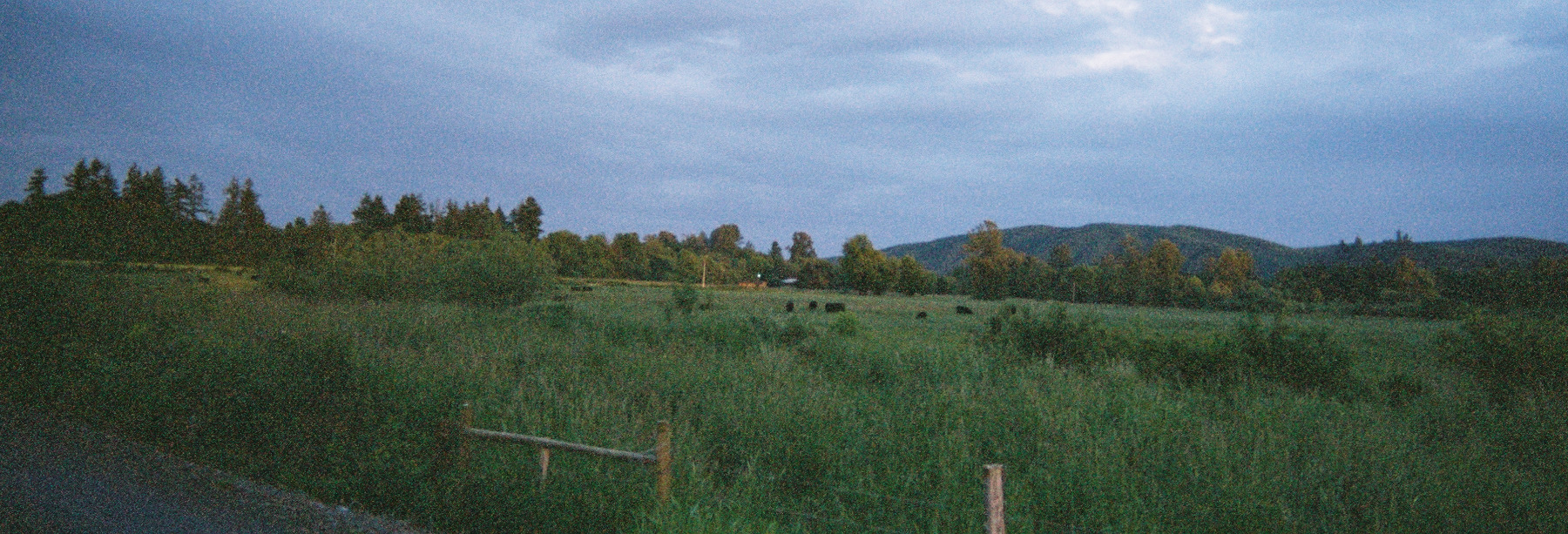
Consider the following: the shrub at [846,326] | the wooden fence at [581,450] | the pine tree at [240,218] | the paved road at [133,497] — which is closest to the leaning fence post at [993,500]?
the wooden fence at [581,450]

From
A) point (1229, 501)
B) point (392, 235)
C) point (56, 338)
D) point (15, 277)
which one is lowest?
point (1229, 501)

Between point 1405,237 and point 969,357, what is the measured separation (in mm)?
180940

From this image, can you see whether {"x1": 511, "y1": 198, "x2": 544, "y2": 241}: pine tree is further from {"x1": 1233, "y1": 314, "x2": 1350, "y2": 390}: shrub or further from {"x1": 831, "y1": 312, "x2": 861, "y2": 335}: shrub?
{"x1": 1233, "y1": 314, "x2": 1350, "y2": 390}: shrub

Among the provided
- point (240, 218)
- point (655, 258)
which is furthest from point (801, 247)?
point (240, 218)

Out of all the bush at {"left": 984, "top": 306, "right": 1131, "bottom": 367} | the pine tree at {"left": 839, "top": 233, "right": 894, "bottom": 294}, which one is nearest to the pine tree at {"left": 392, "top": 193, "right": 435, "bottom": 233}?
the pine tree at {"left": 839, "top": 233, "right": 894, "bottom": 294}

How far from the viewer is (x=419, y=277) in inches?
1308

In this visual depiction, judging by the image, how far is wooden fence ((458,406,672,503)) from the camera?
6652mm

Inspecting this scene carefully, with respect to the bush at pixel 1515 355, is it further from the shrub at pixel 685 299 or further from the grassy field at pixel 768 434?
the shrub at pixel 685 299

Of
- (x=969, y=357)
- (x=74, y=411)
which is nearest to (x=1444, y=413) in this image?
(x=969, y=357)

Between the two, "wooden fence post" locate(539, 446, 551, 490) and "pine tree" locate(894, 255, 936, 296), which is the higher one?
"pine tree" locate(894, 255, 936, 296)

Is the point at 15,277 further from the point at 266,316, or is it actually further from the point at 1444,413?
the point at 1444,413

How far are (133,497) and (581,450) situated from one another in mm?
4357

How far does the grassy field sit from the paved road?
0.51 m

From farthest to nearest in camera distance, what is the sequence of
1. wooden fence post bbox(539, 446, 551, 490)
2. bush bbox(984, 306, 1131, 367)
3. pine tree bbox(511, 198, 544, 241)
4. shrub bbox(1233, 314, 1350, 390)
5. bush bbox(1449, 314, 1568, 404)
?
pine tree bbox(511, 198, 544, 241) → bush bbox(984, 306, 1131, 367) → shrub bbox(1233, 314, 1350, 390) → bush bbox(1449, 314, 1568, 404) → wooden fence post bbox(539, 446, 551, 490)
